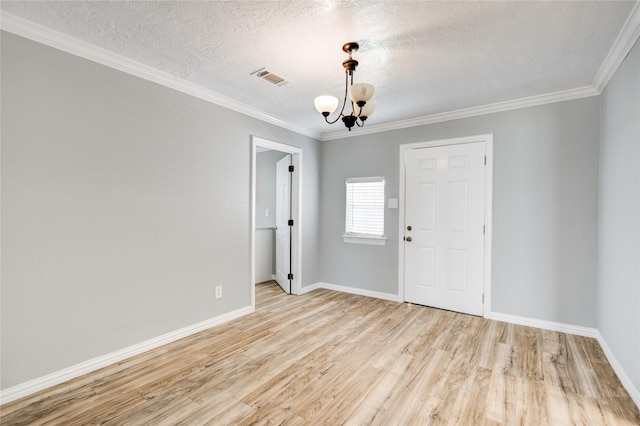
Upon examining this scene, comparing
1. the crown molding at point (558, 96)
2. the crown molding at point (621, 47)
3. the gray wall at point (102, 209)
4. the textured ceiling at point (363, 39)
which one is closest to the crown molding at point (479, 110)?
the crown molding at point (558, 96)

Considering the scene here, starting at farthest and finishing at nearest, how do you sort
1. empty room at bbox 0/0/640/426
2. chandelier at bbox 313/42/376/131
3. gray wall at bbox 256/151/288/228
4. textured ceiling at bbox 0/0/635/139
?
gray wall at bbox 256/151/288/228, chandelier at bbox 313/42/376/131, empty room at bbox 0/0/640/426, textured ceiling at bbox 0/0/635/139

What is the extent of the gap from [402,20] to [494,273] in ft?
9.66

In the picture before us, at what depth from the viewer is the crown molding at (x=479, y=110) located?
316cm

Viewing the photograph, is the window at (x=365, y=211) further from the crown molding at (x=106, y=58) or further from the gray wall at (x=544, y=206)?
the crown molding at (x=106, y=58)

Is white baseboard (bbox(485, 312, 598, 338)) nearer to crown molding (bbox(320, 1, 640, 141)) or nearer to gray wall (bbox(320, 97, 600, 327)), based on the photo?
gray wall (bbox(320, 97, 600, 327))

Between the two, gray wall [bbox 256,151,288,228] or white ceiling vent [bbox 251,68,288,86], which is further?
gray wall [bbox 256,151,288,228]

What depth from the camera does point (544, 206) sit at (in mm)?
3338

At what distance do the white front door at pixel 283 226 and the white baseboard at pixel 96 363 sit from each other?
150 centimetres

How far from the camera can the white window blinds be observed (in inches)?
177

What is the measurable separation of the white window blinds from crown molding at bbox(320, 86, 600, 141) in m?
0.72

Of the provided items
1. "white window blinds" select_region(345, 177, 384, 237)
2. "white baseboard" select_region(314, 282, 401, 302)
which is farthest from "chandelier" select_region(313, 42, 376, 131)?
"white baseboard" select_region(314, 282, 401, 302)

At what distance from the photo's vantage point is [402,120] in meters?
4.19

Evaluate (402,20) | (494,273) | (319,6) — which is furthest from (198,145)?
(494,273)

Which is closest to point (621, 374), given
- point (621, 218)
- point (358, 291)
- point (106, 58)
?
point (621, 218)
